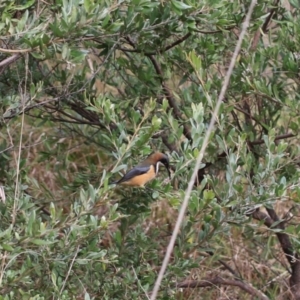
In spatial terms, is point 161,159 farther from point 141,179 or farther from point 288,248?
point 288,248

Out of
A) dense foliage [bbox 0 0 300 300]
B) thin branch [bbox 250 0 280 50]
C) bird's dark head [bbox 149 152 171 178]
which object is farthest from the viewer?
thin branch [bbox 250 0 280 50]

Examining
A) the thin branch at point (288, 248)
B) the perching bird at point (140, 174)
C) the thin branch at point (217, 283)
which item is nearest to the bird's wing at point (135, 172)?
the perching bird at point (140, 174)

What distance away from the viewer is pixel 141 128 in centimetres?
249

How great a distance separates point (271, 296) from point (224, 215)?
104 centimetres

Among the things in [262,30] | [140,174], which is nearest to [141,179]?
[140,174]

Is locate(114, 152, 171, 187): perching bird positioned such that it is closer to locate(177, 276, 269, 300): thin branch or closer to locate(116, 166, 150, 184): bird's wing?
locate(116, 166, 150, 184): bird's wing

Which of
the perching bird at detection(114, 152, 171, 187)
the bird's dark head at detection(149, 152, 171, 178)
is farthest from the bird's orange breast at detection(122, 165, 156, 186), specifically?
the bird's dark head at detection(149, 152, 171, 178)

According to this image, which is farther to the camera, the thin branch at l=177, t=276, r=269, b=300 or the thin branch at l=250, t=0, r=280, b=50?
the thin branch at l=177, t=276, r=269, b=300

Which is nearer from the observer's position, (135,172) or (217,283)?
(135,172)

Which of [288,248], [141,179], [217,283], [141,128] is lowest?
[217,283]

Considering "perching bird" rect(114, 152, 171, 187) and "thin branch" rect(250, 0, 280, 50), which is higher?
"thin branch" rect(250, 0, 280, 50)

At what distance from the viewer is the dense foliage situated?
2.34 meters

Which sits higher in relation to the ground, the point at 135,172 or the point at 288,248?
the point at 135,172

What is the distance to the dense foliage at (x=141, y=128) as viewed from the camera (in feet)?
7.68
